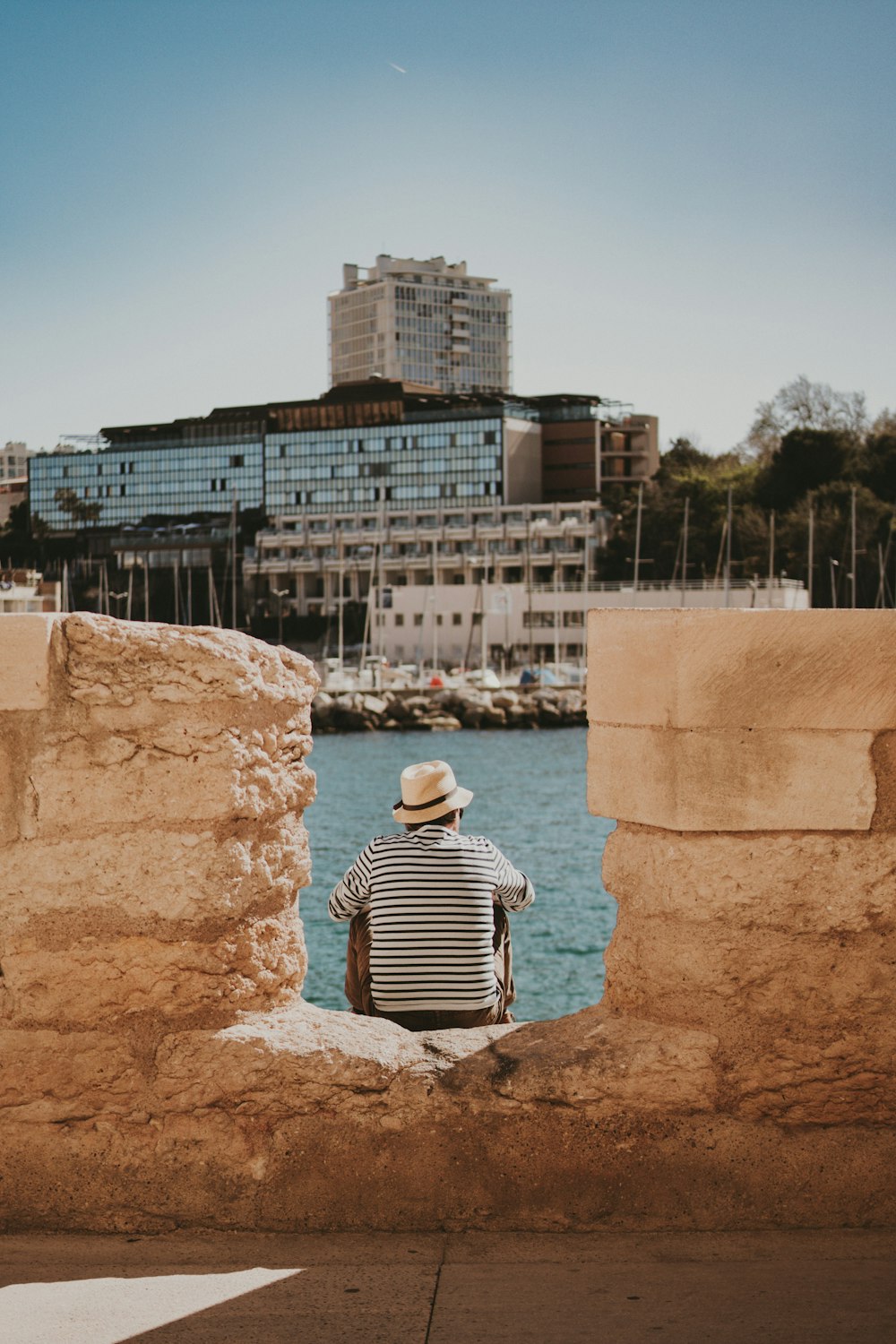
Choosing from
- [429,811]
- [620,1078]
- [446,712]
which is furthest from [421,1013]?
[446,712]

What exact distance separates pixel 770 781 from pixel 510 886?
3.09 ft

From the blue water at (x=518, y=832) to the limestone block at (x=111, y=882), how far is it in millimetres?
6720

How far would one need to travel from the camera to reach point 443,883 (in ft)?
13.3

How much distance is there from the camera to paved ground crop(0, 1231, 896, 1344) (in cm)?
291

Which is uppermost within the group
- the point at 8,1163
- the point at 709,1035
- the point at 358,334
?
the point at 358,334

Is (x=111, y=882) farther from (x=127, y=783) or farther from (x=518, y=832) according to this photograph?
(x=518, y=832)

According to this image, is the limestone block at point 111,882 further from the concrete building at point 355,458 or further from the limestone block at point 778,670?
the concrete building at point 355,458

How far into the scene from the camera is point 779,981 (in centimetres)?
350

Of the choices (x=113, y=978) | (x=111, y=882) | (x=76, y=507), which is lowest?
(x=113, y=978)

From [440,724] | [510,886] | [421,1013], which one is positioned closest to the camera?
[421,1013]

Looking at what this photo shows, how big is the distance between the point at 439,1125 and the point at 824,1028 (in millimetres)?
951

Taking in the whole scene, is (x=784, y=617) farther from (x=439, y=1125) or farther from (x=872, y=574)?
(x=872, y=574)

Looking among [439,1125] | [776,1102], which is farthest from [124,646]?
[776,1102]

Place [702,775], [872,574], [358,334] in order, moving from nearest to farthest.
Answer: [702,775]
[872,574]
[358,334]
